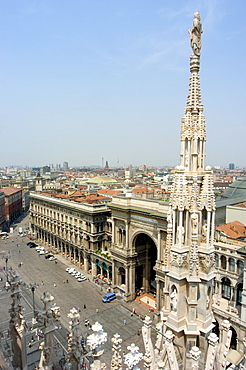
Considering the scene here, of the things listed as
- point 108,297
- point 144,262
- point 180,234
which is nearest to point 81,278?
point 108,297

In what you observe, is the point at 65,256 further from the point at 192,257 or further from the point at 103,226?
the point at 192,257

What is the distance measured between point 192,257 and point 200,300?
201 centimetres

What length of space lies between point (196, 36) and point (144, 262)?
41549 millimetres

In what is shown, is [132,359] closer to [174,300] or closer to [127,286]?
[174,300]

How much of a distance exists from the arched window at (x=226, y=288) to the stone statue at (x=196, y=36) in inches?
1121

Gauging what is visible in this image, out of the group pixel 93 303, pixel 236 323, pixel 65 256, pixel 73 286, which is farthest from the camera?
pixel 65 256

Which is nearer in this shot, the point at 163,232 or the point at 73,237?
the point at 163,232

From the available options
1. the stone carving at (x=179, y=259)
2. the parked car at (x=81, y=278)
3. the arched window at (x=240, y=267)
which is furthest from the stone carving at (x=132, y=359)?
the parked car at (x=81, y=278)

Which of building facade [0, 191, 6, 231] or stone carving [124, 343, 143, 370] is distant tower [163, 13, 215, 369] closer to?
stone carving [124, 343, 143, 370]

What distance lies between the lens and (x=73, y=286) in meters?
51.3

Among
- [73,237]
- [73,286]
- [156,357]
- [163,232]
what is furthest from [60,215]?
[156,357]

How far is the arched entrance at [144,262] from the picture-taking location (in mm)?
45763

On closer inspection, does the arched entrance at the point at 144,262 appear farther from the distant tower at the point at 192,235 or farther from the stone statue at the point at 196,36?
the stone statue at the point at 196,36

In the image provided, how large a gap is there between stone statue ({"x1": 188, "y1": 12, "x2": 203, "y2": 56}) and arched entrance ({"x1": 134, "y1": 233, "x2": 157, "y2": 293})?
3677 centimetres
